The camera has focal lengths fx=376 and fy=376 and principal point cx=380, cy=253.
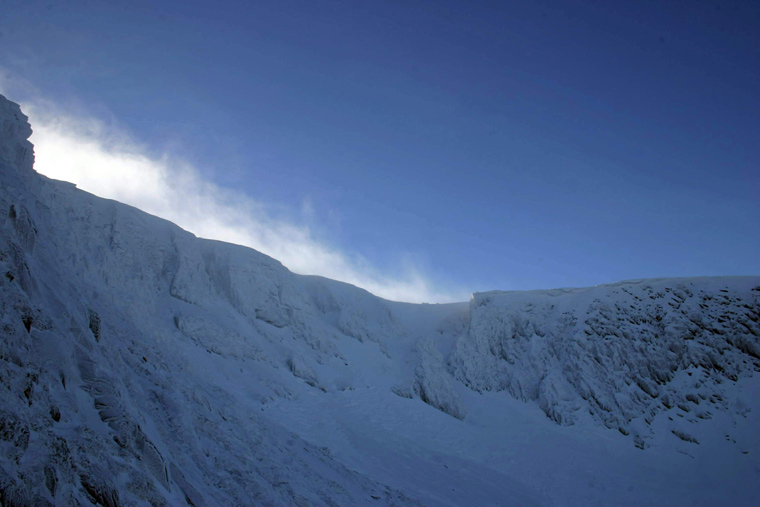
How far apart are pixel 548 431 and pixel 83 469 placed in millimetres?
30805

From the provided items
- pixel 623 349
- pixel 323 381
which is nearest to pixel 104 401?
pixel 323 381

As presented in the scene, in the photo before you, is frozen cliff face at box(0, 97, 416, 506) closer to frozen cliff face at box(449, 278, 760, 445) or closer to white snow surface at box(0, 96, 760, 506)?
white snow surface at box(0, 96, 760, 506)

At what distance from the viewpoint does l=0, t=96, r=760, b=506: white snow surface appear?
21.2 ft

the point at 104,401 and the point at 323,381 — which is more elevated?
the point at 104,401

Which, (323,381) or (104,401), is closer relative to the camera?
(104,401)

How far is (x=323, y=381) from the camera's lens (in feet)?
91.5

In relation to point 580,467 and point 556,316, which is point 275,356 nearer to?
point 580,467

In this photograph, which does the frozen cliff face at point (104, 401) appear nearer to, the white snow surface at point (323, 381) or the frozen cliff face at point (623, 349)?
the white snow surface at point (323, 381)

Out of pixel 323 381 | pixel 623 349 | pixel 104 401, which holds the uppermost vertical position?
pixel 623 349

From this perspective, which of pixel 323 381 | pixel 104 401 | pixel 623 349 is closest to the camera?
pixel 104 401

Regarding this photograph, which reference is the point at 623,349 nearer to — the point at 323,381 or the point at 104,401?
the point at 323,381

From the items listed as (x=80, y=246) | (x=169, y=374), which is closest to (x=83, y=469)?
(x=169, y=374)

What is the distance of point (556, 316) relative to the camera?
37031mm

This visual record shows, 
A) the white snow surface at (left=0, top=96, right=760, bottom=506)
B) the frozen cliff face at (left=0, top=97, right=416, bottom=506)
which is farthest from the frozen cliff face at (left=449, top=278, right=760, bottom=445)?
the frozen cliff face at (left=0, top=97, right=416, bottom=506)
